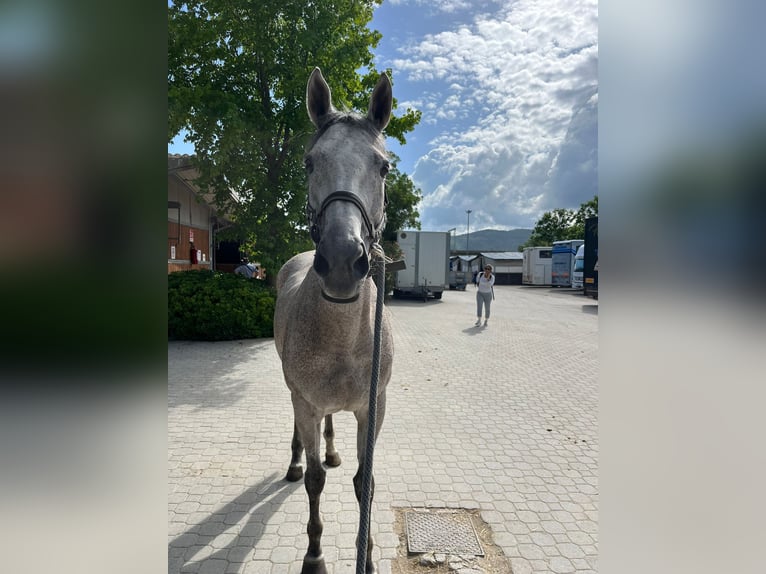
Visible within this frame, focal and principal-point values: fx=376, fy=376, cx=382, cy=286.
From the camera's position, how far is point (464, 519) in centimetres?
301

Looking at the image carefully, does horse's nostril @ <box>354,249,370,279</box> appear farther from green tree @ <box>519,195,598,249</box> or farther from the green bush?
green tree @ <box>519,195,598,249</box>

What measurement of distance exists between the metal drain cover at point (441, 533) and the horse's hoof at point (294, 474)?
3.62ft

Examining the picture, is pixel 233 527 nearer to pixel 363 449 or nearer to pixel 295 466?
pixel 295 466

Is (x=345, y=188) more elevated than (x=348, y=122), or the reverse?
(x=348, y=122)

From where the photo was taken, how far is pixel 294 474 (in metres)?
3.54

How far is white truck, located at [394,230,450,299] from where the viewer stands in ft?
66.0

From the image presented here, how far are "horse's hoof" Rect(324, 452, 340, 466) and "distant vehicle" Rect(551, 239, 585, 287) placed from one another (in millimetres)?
31005

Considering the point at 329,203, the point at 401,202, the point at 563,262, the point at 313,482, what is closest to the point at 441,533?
the point at 313,482

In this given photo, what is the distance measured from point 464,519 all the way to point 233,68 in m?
10.6

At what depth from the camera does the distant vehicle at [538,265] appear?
3738 cm

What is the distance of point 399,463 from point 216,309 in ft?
21.9

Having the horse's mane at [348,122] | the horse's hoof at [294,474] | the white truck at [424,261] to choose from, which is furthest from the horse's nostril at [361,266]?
the white truck at [424,261]
